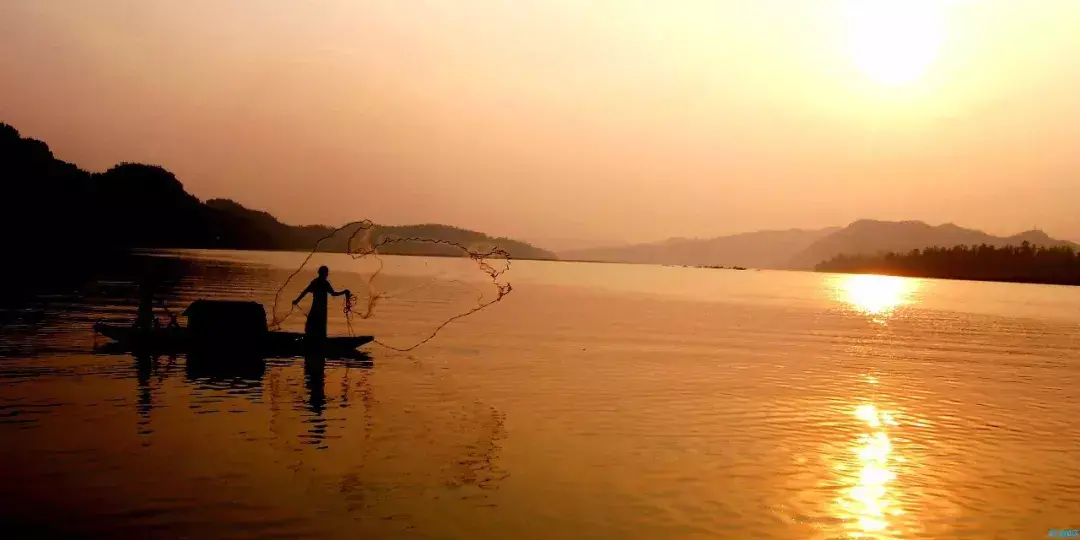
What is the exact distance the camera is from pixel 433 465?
1897cm

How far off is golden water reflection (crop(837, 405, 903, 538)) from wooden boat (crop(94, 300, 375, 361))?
22.8 meters

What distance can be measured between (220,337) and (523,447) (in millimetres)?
18415

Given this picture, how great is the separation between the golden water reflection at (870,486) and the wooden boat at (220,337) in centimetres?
2276

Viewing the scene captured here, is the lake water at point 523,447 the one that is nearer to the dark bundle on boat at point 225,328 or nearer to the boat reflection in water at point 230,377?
the boat reflection in water at point 230,377

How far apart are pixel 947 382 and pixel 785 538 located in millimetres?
28952

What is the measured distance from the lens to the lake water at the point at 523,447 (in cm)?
1541

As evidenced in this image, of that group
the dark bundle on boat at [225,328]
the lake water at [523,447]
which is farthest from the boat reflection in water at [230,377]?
the dark bundle on boat at [225,328]

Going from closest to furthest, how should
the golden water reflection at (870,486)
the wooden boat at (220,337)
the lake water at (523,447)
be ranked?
the lake water at (523,447) → the golden water reflection at (870,486) → the wooden boat at (220,337)

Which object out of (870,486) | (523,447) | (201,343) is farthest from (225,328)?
(870,486)

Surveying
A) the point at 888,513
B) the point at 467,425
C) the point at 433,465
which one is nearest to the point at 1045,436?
the point at 888,513

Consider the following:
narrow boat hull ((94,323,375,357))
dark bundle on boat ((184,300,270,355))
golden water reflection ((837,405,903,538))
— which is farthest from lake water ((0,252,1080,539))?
Answer: dark bundle on boat ((184,300,270,355))

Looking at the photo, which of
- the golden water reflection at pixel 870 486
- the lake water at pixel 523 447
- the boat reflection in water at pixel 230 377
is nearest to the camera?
the lake water at pixel 523 447

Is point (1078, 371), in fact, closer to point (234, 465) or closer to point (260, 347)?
point (260, 347)

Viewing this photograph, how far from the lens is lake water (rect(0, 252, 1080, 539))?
15414 mm
